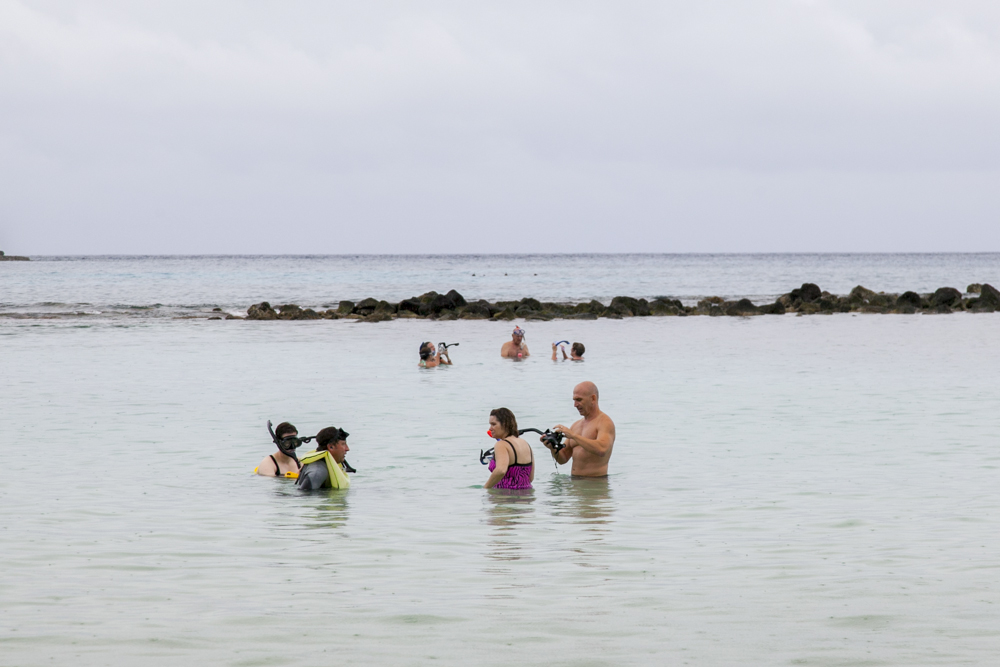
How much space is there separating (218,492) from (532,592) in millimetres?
5770

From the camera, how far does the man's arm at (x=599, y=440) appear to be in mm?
12883

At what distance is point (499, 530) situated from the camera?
10438mm

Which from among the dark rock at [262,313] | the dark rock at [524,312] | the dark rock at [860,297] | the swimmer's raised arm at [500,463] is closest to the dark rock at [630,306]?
the dark rock at [524,312]

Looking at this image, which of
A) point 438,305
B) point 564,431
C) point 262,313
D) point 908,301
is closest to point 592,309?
point 438,305

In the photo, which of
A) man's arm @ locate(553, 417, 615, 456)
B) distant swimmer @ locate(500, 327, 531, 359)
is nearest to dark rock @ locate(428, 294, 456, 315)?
distant swimmer @ locate(500, 327, 531, 359)

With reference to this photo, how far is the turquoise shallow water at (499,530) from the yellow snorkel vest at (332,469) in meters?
0.27

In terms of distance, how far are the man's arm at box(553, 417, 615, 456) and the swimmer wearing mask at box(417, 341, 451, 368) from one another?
14.4m

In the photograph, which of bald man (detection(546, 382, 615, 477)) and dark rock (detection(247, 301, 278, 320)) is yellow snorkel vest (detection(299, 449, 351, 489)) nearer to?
bald man (detection(546, 382, 615, 477))

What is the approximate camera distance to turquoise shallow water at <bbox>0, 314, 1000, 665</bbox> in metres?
7.01

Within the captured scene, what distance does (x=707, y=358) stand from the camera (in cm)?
3028

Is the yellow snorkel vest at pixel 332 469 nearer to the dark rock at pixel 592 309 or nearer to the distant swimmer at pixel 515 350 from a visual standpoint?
the distant swimmer at pixel 515 350

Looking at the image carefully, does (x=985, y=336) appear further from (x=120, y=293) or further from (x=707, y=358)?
(x=120, y=293)

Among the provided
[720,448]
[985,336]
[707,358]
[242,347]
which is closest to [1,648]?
[720,448]

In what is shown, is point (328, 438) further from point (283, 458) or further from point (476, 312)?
point (476, 312)
